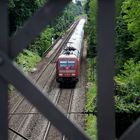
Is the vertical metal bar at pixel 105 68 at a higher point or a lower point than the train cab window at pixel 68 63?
higher

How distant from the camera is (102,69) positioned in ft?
10.0

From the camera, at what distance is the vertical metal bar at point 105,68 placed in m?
3.03

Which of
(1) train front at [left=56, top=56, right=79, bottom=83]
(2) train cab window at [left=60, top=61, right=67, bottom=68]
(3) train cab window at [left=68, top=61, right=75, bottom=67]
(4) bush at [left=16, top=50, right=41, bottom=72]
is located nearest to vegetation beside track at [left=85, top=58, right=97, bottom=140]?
(1) train front at [left=56, top=56, right=79, bottom=83]

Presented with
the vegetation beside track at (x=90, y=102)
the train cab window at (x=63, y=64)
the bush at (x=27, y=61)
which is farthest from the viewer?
the bush at (x=27, y=61)

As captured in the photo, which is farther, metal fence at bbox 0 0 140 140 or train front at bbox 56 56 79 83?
train front at bbox 56 56 79 83

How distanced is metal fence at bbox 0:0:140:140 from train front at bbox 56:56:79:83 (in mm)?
28906

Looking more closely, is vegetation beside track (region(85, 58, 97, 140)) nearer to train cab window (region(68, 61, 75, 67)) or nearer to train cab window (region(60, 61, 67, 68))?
train cab window (region(68, 61, 75, 67))

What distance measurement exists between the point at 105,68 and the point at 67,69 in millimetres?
29641

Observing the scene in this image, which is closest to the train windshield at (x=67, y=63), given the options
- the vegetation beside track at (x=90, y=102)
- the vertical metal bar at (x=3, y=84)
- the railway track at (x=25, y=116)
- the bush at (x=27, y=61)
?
the railway track at (x=25, y=116)

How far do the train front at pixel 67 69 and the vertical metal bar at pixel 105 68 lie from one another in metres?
28.9

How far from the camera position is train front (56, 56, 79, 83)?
32.1 metres

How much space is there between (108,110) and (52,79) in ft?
113

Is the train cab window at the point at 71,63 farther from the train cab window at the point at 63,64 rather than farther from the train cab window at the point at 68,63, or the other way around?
the train cab window at the point at 63,64

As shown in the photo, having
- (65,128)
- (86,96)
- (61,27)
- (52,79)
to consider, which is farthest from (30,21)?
(61,27)
